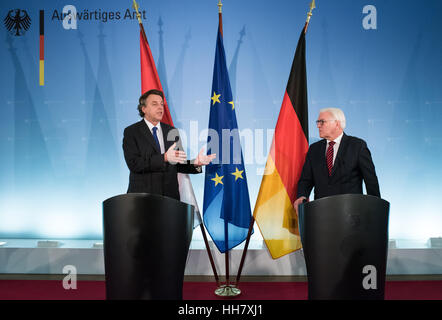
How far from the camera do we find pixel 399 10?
10.9 ft

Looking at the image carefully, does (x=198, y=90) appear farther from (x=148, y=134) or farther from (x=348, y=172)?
(x=348, y=172)

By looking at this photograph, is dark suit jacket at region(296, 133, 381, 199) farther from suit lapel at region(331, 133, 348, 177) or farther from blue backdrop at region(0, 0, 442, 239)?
blue backdrop at region(0, 0, 442, 239)

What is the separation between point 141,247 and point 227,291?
4.39 ft

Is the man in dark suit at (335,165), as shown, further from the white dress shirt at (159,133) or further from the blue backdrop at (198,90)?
the white dress shirt at (159,133)

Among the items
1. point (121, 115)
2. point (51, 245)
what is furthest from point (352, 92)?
point (51, 245)

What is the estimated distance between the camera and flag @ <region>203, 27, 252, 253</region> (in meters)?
2.74

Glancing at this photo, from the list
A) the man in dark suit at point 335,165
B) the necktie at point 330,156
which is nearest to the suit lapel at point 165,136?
the man in dark suit at point 335,165

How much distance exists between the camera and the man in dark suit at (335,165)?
233 centimetres

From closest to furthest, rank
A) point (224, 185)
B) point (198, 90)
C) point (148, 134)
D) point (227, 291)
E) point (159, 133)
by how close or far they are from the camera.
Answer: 1. point (148, 134)
2. point (159, 133)
3. point (227, 291)
4. point (224, 185)
5. point (198, 90)

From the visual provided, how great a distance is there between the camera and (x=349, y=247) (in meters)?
1.52

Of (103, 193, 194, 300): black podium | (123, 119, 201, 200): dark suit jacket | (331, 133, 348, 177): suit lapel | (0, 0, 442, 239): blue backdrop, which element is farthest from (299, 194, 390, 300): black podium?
(0, 0, 442, 239): blue backdrop

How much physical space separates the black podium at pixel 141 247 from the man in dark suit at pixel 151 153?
0.57 meters

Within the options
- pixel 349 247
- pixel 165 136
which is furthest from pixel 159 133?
pixel 349 247
